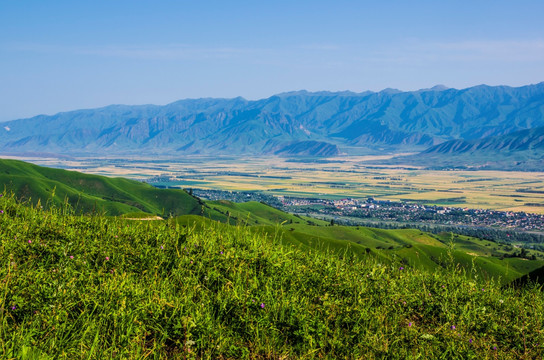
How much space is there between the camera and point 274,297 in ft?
24.4

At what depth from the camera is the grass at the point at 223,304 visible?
6066 millimetres

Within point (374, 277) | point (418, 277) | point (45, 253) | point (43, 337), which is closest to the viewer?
point (43, 337)

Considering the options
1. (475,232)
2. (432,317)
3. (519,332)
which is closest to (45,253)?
(432,317)

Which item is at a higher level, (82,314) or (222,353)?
(82,314)

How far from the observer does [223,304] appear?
6.92 metres

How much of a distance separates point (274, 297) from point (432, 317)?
8.52 feet

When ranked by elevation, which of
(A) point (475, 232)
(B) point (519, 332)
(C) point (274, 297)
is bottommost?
(A) point (475, 232)

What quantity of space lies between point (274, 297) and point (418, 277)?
11.9ft

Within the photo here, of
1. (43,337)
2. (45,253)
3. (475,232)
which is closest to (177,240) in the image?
(45,253)

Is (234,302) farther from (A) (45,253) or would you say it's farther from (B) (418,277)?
(B) (418,277)

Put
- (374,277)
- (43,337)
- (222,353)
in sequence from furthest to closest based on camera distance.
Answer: (374,277) < (222,353) < (43,337)

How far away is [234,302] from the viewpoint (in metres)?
7.00

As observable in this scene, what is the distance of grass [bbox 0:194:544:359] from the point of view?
6.07 m

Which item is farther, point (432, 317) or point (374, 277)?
point (374, 277)
